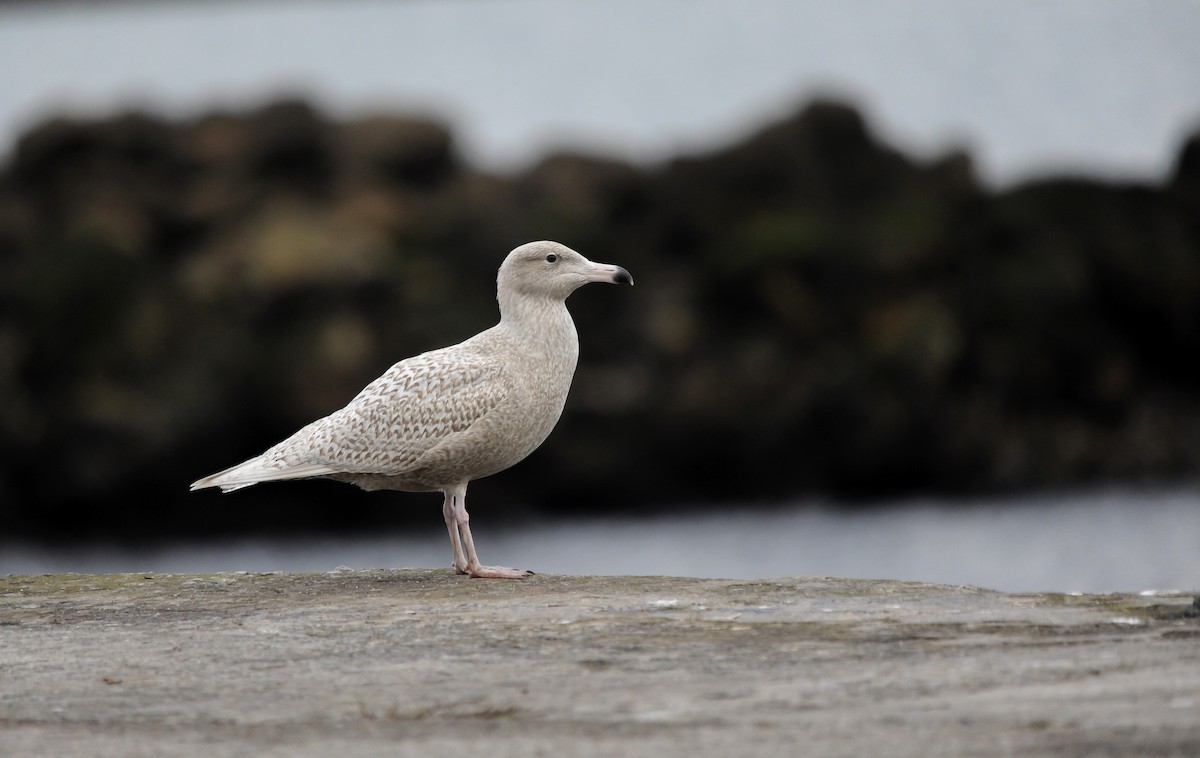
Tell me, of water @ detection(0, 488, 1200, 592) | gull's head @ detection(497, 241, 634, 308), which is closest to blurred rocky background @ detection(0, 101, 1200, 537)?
water @ detection(0, 488, 1200, 592)

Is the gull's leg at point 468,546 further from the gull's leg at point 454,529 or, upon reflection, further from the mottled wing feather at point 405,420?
the mottled wing feather at point 405,420

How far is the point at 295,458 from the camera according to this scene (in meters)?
7.18

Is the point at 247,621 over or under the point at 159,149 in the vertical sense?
under

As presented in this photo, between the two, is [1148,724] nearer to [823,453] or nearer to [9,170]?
[823,453]

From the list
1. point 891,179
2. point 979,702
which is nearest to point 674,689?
point 979,702

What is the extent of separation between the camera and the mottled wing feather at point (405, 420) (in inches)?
278

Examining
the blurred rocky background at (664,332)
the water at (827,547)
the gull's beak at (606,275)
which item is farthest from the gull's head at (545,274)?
the blurred rocky background at (664,332)

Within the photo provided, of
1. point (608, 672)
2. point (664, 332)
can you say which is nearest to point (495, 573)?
point (608, 672)

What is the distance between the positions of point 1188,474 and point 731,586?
16640 millimetres

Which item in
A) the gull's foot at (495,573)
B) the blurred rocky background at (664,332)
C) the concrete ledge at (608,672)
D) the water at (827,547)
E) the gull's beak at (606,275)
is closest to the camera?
the concrete ledge at (608,672)

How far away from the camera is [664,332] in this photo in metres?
20.9

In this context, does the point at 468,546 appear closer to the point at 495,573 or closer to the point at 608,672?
the point at 495,573

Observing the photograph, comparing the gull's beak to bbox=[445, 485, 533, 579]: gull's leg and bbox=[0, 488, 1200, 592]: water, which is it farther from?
bbox=[0, 488, 1200, 592]: water

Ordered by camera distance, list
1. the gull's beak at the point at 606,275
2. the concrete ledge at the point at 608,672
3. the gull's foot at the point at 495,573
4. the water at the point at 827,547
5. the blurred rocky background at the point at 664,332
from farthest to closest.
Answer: the blurred rocky background at the point at 664,332 → the water at the point at 827,547 → the gull's beak at the point at 606,275 → the gull's foot at the point at 495,573 → the concrete ledge at the point at 608,672
